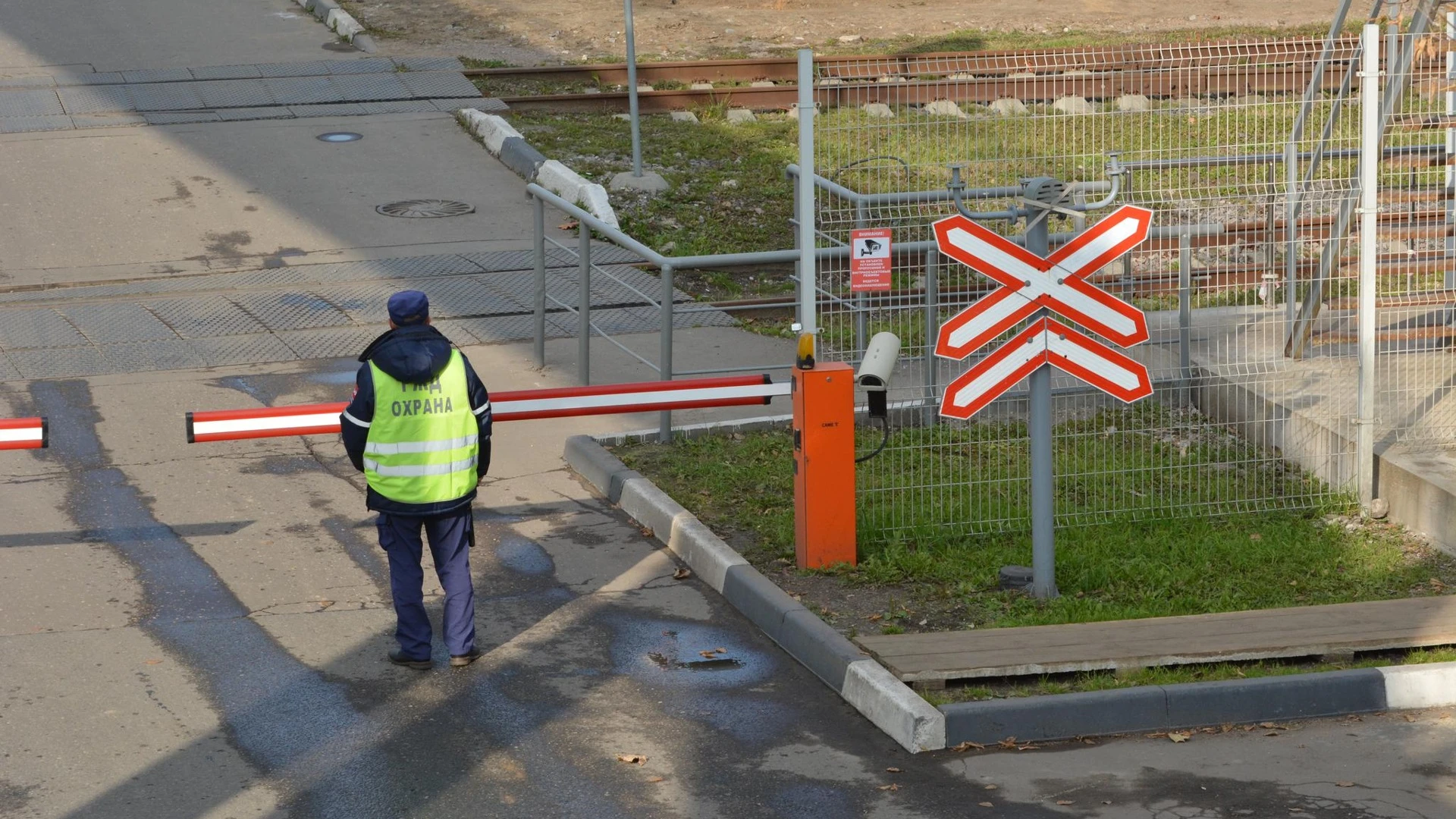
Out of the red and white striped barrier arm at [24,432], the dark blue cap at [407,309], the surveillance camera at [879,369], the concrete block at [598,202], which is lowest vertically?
the red and white striped barrier arm at [24,432]

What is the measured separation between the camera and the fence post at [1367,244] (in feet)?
27.5

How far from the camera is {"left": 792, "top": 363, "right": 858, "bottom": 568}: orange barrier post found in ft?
25.0

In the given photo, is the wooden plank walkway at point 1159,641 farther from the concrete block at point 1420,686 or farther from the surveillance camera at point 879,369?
the surveillance camera at point 879,369

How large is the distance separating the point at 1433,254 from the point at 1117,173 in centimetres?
407

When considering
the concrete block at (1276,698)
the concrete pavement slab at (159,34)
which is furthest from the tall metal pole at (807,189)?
the concrete pavement slab at (159,34)

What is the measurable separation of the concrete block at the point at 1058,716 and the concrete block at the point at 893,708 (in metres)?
0.06

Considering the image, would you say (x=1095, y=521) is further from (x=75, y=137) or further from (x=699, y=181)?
(x=75, y=137)

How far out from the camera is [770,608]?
7.34 m

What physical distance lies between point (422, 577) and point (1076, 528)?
3.44m

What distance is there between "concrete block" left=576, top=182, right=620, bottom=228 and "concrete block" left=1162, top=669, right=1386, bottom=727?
29.3 ft

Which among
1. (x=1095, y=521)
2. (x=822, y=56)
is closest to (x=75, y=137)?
(x=822, y=56)

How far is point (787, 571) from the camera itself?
26.1 ft

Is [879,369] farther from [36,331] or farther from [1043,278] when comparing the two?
[36,331]

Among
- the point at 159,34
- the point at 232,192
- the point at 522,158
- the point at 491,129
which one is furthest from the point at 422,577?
the point at 159,34
